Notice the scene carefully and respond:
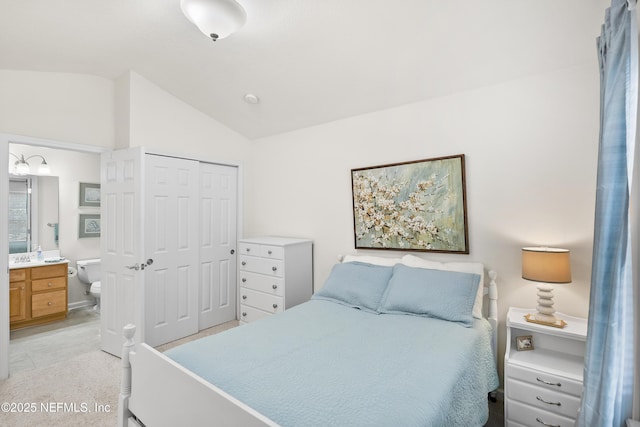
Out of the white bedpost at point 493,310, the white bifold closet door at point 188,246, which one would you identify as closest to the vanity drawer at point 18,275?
the white bifold closet door at point 188,246

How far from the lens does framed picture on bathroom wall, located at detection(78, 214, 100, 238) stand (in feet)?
14.8

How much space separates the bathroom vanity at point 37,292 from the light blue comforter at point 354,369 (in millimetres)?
3430

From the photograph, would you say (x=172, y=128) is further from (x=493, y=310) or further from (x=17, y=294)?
(x=493, y=310)

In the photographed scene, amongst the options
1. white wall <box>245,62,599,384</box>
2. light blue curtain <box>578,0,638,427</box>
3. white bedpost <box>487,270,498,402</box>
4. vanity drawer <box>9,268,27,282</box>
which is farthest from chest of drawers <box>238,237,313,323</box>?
vanity drawer <box>9,268,27,282</box>

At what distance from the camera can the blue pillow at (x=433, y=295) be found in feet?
6.80

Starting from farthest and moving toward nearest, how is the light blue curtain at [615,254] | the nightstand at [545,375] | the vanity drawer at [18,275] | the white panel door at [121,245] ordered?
1. the vanity drawer at [18,275]
2. the white panel door at [121,245]
3. the nightstand at [545,375]
4. the light blue curtain at [615,254]

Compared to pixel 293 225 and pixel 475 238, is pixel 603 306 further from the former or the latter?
pixel 293 225

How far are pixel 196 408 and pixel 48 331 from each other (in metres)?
3.76

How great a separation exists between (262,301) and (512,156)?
261 cm

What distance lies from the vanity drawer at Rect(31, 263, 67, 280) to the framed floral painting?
3822 millimetres

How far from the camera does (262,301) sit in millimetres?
3270

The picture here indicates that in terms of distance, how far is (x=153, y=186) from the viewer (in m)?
3.13

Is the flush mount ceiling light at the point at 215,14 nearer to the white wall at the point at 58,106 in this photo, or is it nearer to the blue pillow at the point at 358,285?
the white wall at the point at 58,106

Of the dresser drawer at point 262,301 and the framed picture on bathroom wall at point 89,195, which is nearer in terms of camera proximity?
the dresser drawer at point 262,301
